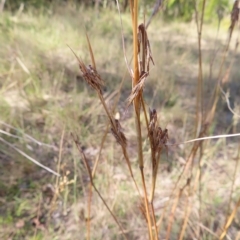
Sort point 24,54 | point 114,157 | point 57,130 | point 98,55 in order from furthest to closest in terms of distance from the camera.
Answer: point 98,55
point 24,54
point 57,130
point 114,157

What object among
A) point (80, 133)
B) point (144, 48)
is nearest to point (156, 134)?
point (144, 48)

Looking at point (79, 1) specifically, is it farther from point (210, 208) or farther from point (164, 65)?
point (210, 208)

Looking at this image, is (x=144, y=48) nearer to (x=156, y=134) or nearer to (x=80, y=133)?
(x=156, y=134)

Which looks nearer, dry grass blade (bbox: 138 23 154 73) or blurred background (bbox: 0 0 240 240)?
dry grass blade (bbox: 138 23 154 73)

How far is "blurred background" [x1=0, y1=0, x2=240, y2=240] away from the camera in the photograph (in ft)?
4.07

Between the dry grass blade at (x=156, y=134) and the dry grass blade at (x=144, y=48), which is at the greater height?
the dry grass blade at (x=144, y=48)

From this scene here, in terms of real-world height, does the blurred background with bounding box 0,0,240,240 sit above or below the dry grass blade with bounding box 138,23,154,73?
above

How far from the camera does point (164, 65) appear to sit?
2590 mm

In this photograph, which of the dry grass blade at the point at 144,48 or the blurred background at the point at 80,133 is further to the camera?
the blurred background at the point at 80,133

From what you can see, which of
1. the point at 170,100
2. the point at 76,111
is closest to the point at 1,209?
the point at 76,111

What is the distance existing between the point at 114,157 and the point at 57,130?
33 centimetres

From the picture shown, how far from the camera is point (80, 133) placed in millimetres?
1674

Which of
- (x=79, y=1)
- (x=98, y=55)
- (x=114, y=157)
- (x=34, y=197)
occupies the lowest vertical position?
(x=34, y=197)

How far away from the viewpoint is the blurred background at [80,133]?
124 centimetres
